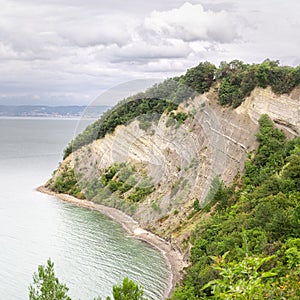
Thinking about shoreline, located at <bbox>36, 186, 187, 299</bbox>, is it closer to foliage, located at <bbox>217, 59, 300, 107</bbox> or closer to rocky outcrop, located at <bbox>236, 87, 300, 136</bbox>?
rocky outcrop, located at <bbox>236, 87, 300, 136</bbox>

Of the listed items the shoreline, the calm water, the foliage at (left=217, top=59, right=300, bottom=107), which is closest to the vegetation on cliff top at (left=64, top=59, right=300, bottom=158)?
the foliage at (left=217, top=59, right=300, bottom=107)

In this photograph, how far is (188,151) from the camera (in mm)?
34281

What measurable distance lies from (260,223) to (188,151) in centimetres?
1649

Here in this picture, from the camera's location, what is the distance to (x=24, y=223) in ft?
111

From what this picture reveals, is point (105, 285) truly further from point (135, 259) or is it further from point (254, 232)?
point (254, 232)

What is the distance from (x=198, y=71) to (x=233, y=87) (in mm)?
4649

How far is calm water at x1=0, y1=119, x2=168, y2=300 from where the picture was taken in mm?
22562

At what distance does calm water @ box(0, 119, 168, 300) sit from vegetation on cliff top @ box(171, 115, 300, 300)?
347 cm

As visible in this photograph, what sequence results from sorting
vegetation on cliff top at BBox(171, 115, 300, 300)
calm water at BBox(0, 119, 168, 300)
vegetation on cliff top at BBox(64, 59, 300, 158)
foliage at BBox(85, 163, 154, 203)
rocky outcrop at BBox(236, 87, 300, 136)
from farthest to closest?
foliage at BBox(85, 163, 154, 203) < vegetation on cliff top at BBox(64, 59, 300, 158) < rocky outcrop at BBox(236, 87, 300, 136) < calm water at BBox(0, 119, 168, 300) < vegetation on cliff top at BBox(171, 115, 300, 300)

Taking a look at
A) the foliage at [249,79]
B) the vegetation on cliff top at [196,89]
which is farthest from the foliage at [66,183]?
the foliage at [249,79]

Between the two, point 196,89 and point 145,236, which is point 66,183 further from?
point 145,236

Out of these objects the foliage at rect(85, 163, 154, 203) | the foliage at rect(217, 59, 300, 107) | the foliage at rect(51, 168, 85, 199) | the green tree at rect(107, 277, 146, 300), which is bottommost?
the foliage at rect(51, 168, 85, 199)

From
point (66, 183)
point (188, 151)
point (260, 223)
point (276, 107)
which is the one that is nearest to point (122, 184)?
point (66, 183)

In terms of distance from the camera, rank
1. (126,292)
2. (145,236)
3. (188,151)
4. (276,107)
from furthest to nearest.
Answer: (188,151)
(145,236)
(276,107)
(126,292)
